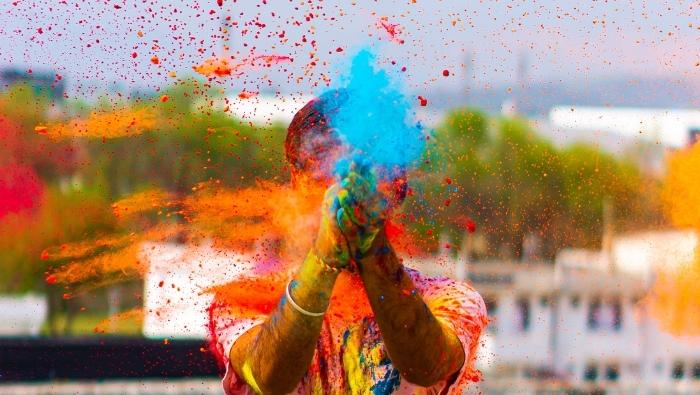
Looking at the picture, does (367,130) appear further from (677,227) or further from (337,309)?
(677,227)

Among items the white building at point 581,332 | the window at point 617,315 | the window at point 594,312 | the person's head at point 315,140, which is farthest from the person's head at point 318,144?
the window at point 617,315

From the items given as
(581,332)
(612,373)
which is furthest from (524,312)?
(612,373)

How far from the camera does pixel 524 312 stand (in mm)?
25984

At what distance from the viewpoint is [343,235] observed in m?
2.12

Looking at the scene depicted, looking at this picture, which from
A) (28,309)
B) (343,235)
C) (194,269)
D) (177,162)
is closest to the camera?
(343,235)

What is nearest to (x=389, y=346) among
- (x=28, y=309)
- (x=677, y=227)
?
(x=677, y=227)

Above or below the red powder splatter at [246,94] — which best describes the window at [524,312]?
below

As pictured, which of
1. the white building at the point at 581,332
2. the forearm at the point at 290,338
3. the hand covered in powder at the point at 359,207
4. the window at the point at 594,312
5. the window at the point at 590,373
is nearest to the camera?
the hand covered in powder at the point at 359,207

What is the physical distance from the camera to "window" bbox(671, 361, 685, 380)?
24.7 m

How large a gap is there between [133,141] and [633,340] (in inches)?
763

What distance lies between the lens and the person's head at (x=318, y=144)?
2.32m

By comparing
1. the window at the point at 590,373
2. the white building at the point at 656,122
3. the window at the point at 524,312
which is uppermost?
the white building at the point at 656,122

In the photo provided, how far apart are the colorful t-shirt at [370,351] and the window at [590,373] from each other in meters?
25.0

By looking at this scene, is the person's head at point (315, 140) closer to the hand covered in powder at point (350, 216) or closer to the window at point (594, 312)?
the hand covered in powder at point (350, 216)
